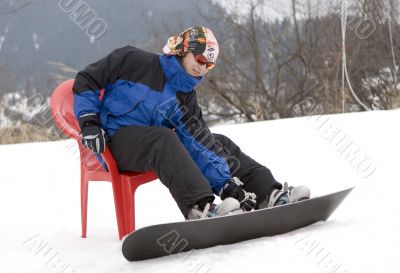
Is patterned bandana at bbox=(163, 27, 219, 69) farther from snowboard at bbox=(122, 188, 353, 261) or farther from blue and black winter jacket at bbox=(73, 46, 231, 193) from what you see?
snowboard at bbox=(122, 188, 353, 261)

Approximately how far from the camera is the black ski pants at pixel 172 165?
5.44 ft

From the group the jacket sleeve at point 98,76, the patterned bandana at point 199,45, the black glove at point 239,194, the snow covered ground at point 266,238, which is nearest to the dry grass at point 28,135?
the snow covered ground at point 266,238

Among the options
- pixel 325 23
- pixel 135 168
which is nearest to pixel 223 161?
pixel 135 168

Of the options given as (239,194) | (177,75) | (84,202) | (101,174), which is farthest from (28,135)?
(239,194)

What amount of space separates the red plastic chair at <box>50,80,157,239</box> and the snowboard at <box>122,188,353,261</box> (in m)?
0.34

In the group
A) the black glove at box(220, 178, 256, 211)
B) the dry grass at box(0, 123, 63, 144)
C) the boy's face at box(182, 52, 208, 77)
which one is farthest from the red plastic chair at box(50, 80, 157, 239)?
the dry grass at box(0, 123, 63, 144)

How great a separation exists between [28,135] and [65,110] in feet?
12.7

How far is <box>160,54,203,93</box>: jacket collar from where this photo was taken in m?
1.96

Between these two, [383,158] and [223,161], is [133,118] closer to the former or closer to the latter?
[223,161]

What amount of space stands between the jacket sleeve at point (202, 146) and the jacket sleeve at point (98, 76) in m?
0.23

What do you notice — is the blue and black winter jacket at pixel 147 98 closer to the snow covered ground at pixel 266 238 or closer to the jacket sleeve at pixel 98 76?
the jacket sleeve at pixel 98 76

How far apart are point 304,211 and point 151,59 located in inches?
30.6

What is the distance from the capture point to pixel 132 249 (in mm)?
1512

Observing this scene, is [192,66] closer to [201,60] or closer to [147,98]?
[201,60]
